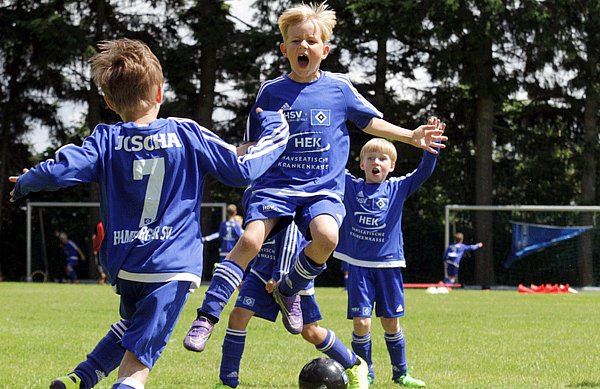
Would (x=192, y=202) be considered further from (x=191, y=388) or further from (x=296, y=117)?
(x=191, y=388)

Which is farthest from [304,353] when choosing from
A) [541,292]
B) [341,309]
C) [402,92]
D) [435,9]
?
[402,92]

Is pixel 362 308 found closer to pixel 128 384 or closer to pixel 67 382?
pixel 67 382

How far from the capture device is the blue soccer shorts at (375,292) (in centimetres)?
756

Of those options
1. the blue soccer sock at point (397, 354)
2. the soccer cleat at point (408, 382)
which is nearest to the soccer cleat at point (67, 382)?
the soccer cleat at point (408, 382)

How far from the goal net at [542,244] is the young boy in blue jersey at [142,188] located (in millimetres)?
23015

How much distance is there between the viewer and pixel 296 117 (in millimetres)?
6227

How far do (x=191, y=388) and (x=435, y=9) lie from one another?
979 inches

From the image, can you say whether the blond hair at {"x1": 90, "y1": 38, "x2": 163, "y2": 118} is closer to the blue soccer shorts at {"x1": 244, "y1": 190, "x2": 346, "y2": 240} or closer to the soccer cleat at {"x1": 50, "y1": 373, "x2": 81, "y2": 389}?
the soccer cleat at {"x1": 50, "y1": 373, "x2": 81, "y2": 389}

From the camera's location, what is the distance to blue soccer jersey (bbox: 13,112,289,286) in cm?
441

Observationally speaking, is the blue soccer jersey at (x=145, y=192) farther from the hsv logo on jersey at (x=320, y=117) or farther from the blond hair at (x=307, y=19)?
the blond hair at (x=307, y=19)

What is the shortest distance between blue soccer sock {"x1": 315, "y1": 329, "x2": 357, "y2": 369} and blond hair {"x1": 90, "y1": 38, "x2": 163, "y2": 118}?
273 centimetres

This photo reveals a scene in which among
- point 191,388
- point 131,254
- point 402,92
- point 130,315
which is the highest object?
point 402,92

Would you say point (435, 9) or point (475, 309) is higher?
point (435, 9)

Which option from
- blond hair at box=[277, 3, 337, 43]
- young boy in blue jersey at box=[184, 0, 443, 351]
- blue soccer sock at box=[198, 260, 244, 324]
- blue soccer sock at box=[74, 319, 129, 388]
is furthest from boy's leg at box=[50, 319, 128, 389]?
blond hair at box=[277, 3, 337, 43]
